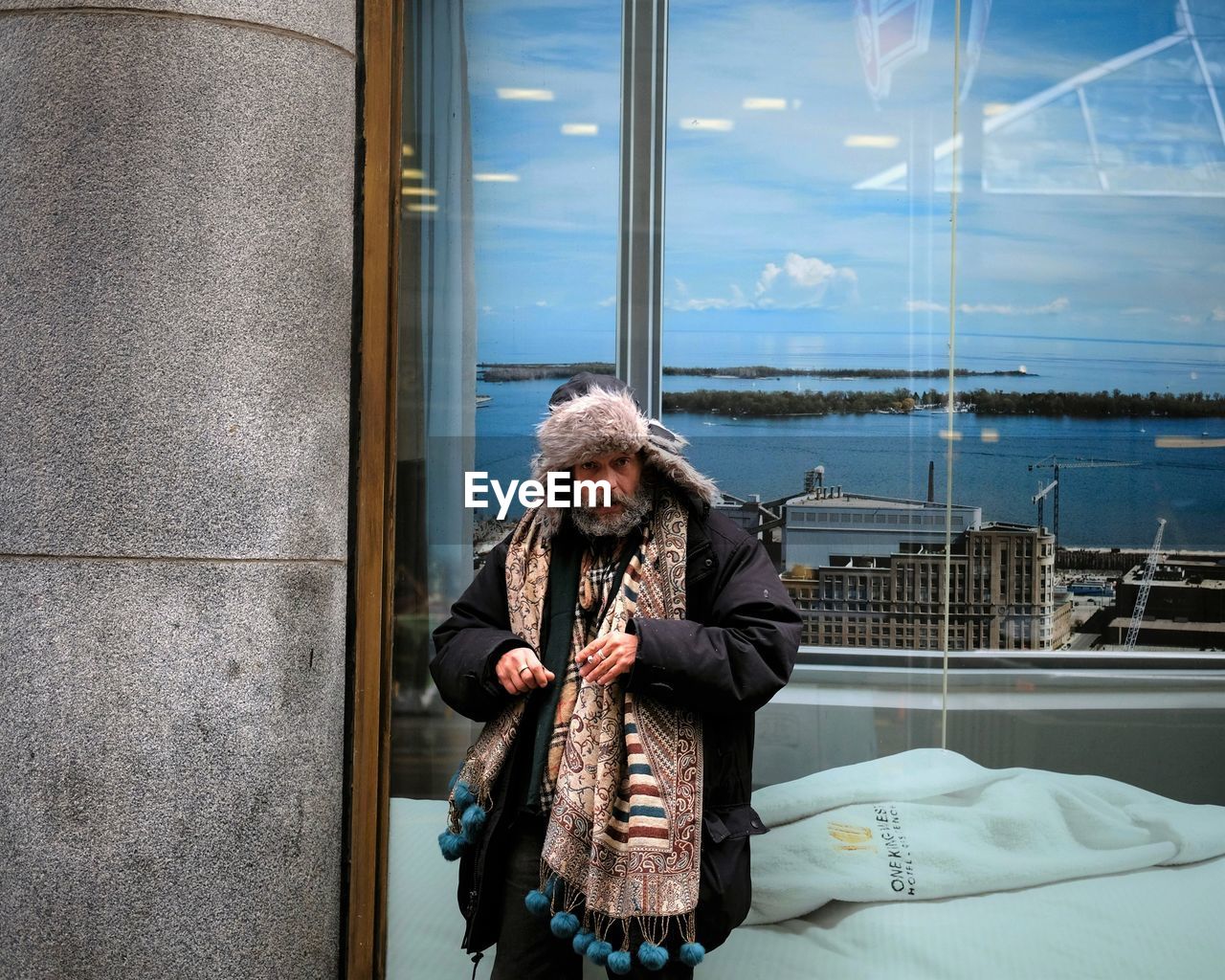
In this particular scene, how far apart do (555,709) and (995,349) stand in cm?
194

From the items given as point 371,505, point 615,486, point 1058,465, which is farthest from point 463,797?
point 1058,465

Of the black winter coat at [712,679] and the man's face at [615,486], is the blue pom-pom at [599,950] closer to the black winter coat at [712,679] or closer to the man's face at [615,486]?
the black winter coat at [712,679]

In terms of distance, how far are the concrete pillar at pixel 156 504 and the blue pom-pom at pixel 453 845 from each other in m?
0.70

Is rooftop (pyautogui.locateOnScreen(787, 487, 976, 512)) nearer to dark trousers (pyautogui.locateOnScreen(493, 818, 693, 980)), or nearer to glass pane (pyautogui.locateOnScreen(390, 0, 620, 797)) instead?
glass pane (pyautogui.locateOnScreen(390, 0, 620, 797))

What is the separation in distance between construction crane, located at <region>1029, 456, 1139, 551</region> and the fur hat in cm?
135

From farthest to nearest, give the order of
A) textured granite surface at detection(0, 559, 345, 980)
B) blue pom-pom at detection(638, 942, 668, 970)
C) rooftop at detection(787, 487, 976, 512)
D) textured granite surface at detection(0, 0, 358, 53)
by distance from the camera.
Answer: rooftop at detection(787, 487, 976, 512)
textured granite surface at detection(0, 0, 358, 53)
textured granite surface at detection(0, 559, 345, 980)
blue pom-pom at detection(638, 942, 668, 970)

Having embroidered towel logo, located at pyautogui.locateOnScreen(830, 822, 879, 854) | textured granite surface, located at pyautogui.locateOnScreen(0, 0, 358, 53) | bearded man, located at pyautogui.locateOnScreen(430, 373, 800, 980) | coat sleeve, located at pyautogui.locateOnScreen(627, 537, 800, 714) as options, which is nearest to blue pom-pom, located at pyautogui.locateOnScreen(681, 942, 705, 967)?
bearded man, located at pyautogui.locateOnScreen(430, 373, 800, 980)

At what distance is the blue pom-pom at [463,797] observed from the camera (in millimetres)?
3264

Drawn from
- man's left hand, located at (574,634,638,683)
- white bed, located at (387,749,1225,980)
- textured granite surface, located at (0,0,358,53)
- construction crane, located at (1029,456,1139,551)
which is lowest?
white bed, located at (387,749,1225,980)

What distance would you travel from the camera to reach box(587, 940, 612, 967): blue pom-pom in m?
3.03

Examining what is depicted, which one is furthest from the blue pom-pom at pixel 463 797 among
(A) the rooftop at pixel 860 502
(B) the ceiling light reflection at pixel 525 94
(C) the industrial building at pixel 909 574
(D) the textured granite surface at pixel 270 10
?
(B) the ceiling light reflection at pixel 525 94

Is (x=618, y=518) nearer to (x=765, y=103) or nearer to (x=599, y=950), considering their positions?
(x=599, y=950)

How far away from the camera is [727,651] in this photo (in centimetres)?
306

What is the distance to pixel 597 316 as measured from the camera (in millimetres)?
4402
